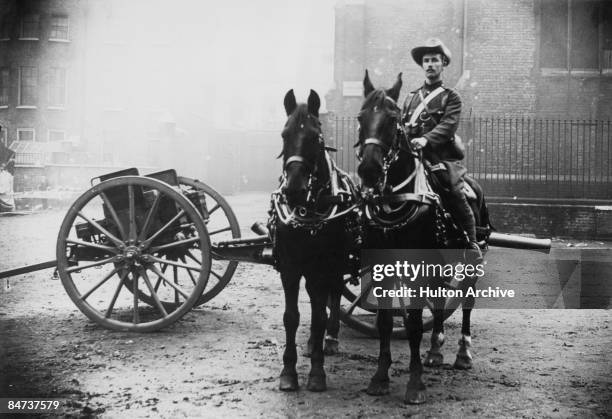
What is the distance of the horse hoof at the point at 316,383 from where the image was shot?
174 inches

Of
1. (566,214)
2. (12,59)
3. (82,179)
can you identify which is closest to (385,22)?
(566,214)

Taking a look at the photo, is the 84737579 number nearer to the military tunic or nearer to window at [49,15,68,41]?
the military tunic

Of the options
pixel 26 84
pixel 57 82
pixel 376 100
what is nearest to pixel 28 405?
pixel 376 100

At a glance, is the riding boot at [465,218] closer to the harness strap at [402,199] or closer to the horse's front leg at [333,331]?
the harness strap at [402,199]

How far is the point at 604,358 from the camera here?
540 centimetres

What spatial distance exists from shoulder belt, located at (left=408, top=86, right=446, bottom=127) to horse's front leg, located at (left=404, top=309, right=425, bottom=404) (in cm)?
184

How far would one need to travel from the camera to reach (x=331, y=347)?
5523 millimetres

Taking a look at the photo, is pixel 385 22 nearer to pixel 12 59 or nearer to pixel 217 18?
pixel 217 18

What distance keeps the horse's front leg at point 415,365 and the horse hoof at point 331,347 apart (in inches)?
47.2

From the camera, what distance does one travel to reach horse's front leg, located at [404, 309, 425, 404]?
4219 millimetres

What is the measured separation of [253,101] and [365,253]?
153 feet

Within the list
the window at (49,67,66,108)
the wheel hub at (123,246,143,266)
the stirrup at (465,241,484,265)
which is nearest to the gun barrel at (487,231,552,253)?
the stirrup at (465,241,484,265)

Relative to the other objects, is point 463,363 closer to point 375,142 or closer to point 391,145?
point 391,145

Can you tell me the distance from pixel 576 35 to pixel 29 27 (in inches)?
665
